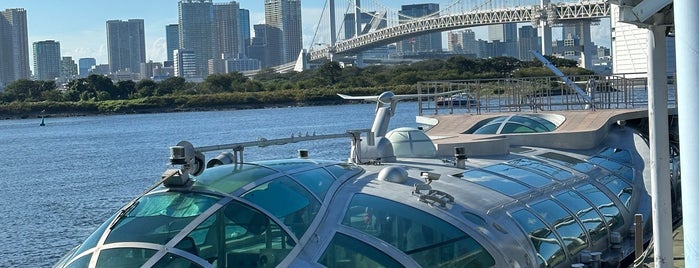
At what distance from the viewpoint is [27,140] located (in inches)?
3625

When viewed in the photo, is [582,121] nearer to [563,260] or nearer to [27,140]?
[563,260]

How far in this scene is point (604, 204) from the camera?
593 inches

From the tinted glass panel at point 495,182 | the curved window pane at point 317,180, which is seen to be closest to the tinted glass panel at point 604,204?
the tinted glass panel at point 495,182

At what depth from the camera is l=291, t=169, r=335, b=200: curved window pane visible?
387 inches

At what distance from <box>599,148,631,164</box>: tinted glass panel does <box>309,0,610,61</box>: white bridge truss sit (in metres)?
77.1

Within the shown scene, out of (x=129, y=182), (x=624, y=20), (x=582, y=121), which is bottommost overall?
(x=129, y=182)

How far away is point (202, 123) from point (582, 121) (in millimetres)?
83945

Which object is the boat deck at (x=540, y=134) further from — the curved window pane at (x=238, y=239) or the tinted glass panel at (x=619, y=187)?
the curved window pane at (x=238, y=239)

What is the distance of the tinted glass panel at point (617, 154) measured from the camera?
17.8 metres

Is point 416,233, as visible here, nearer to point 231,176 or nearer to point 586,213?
point 231,176

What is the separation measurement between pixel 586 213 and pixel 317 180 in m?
5.29

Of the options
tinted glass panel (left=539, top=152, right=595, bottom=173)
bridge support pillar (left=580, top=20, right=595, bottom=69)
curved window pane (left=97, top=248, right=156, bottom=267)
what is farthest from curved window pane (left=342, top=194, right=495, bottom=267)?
bridge support pillar (left=580, top=20, right=595, bottom=69)

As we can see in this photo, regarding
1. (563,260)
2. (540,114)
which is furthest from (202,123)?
(563,260)

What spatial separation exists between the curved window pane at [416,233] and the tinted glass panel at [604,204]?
4.74 metres
